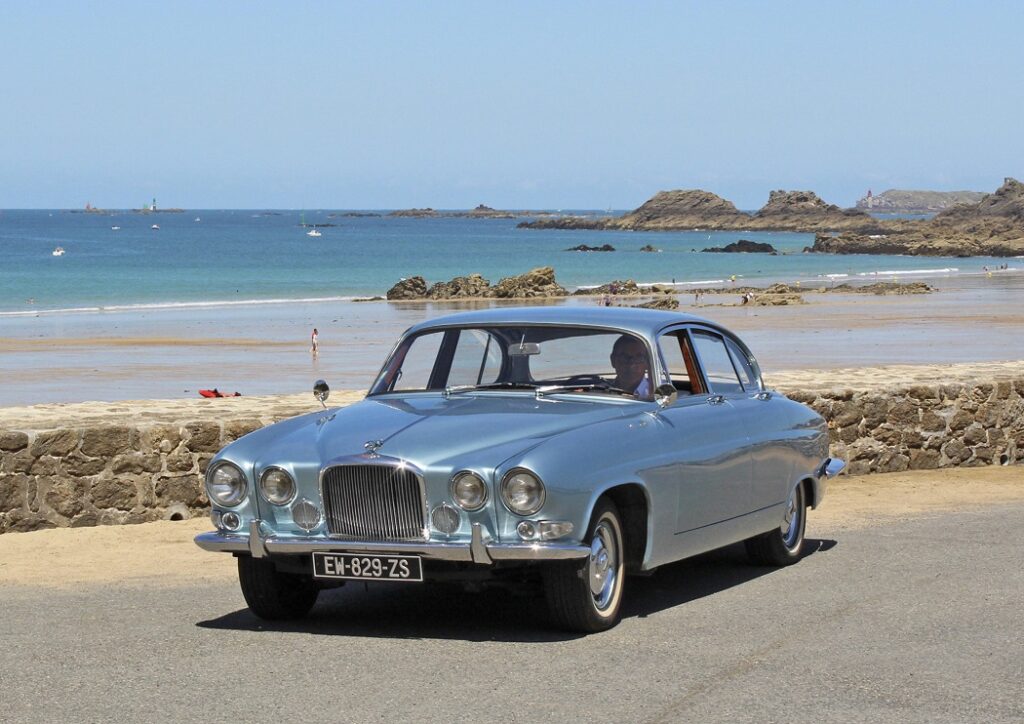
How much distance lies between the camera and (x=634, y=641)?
7.28m

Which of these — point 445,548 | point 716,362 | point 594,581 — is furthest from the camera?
point 716,362

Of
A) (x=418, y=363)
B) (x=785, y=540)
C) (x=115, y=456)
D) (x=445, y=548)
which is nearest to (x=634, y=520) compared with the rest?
(x=445, y=548)

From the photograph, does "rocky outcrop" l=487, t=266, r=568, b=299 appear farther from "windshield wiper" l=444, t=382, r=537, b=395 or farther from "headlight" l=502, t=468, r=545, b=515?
"headlight" l=502, t=468, r=545, b=515

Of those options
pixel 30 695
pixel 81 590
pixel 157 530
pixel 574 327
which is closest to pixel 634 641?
pixel 574 327

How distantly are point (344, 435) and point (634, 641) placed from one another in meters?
1.66

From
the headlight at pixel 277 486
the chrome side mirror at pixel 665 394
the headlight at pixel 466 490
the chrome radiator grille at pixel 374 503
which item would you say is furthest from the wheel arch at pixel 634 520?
the headlight at pixel 277 486

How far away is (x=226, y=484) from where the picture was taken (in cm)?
758

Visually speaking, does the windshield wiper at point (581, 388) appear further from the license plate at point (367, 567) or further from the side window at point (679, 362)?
the license plate at point (367, 567)

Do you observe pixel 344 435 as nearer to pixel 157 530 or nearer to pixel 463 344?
pixel 463 344

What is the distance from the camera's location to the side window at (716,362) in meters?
9.09

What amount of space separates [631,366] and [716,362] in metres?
0.97

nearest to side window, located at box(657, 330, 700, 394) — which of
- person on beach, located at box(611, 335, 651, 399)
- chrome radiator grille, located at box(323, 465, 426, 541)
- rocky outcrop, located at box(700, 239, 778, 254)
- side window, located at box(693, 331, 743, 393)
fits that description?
side window, located at box(693, 331, 743, 393)

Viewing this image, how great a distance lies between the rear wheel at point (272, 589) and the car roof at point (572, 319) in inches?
65.6

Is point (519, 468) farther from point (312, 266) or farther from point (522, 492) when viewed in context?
point (312, 266)
